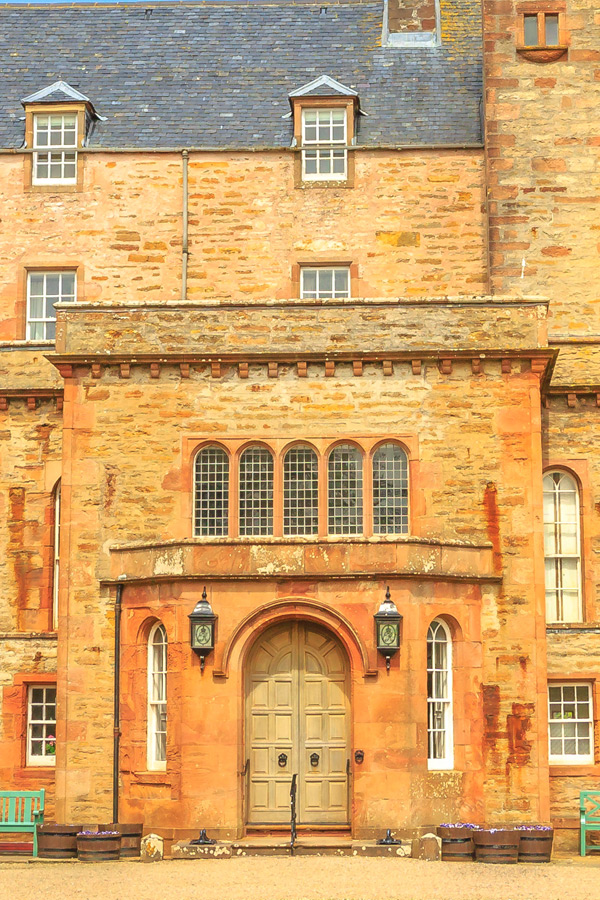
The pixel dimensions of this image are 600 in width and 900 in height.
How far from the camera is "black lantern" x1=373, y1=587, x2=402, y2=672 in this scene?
2262cm

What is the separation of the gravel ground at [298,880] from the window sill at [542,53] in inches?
600

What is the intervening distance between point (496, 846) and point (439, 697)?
8.18 ft

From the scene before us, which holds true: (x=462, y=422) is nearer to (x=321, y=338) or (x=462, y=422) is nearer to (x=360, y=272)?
(x=321, y=338)

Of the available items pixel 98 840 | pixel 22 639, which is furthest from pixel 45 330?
pixel 98 840

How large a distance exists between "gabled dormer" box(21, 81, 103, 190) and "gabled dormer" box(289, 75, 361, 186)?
4357mm

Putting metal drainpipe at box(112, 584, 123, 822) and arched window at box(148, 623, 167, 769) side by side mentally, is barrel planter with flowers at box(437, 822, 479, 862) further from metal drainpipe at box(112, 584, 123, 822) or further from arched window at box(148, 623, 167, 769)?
metal drainpipe at box(112, 584, 123, 822)

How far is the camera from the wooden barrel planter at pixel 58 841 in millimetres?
22844

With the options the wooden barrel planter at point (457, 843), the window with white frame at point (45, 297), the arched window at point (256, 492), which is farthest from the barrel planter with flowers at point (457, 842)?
the window with white frame at point (45, 297)

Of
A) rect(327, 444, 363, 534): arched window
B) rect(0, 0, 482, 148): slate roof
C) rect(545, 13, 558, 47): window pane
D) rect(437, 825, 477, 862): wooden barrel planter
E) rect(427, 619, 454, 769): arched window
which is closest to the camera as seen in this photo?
rect(437, 825, 477, 862): wooden barrel planter

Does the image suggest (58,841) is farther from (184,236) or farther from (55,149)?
(55,149)

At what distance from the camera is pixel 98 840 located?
22.3 metres

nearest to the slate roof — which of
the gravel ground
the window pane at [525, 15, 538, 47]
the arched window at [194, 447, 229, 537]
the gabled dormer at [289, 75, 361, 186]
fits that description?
the gabled dormer at [289, 75, 361, 186]

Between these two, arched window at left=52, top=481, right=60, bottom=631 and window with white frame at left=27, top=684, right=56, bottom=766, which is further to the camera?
arched window at left=52, top=481, right=60, bottom=631

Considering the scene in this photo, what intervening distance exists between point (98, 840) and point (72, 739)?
6.09 ft
